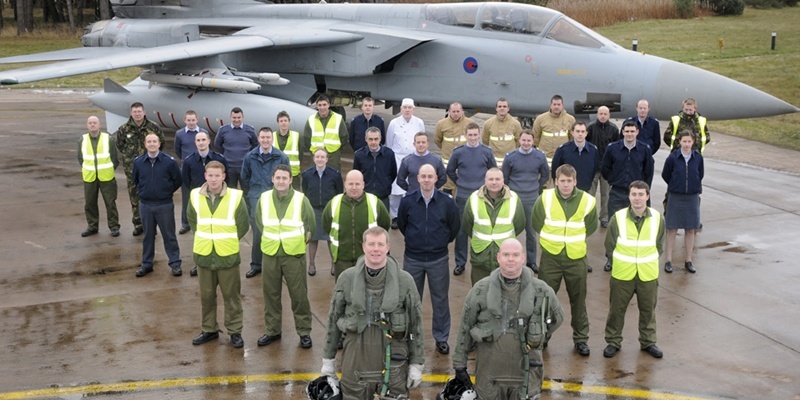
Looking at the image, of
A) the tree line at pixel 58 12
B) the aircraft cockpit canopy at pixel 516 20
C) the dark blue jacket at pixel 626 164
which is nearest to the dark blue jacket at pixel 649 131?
the dark blue jacket at pixel 626 164

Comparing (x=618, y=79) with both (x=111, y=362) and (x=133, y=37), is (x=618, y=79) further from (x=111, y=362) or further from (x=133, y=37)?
(x=133, y=37)

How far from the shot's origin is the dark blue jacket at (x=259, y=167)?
9594 millimetres

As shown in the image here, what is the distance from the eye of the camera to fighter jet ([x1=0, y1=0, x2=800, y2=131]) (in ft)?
42.9

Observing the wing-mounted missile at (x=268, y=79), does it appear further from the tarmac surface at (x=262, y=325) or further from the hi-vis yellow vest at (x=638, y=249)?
the hi-vis yellow vest at (x=638, y=249)

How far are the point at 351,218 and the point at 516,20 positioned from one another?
744 cm

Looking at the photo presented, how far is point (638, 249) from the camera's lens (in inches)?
283

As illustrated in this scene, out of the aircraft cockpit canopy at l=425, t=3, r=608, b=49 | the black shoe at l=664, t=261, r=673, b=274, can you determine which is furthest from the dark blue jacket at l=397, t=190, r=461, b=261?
the aircraft cockpit canopy at l=425, t=3, r=608, b=49

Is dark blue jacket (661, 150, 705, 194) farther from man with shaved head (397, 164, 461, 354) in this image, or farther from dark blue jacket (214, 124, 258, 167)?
dark blue jacket (214, 124, 258, 167)

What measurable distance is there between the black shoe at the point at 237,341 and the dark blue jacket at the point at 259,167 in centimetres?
246

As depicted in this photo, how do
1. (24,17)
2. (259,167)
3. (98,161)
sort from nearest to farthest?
(259,167) → (98,161) → (24,17)

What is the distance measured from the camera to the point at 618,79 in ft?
42.9

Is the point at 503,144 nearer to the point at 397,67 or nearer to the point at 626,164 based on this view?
the point at 626,164

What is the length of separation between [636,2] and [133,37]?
31.6 m

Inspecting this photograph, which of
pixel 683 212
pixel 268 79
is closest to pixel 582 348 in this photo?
pixel 683 212
